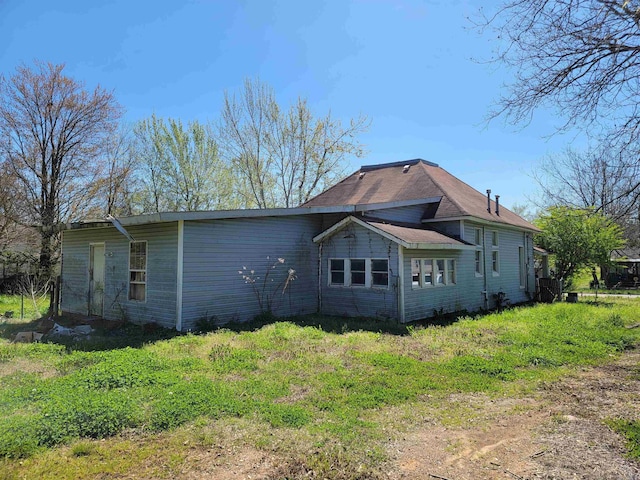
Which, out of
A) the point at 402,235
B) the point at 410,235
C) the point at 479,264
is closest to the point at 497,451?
the point at 402,235

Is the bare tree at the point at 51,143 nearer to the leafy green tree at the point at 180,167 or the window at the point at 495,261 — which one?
the leafy green tree at the point at 180,167

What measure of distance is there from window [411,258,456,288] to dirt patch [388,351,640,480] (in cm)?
639

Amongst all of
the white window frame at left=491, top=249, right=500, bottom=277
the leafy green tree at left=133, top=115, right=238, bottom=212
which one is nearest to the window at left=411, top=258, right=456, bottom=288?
the white window frame at left=491, top=249, right=500, bottom=277

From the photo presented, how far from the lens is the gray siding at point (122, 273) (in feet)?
34.0

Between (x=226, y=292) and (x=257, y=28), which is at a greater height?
(x=257, y=28)

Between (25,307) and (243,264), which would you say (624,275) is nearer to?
(243,264)

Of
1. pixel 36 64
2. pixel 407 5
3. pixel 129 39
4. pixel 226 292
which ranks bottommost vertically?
pixel 226 292

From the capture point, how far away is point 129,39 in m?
9.87

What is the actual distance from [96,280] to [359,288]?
803 cm

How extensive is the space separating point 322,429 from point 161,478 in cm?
164

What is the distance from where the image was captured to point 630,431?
439 centimetres

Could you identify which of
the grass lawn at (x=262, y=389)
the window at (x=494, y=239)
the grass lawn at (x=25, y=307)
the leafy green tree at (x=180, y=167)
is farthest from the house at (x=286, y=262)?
the leafy green tree at (x=180, y=167)

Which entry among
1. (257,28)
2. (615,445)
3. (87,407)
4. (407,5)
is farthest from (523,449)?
(257,28)

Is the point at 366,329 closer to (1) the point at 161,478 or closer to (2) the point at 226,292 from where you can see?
(2) the point at 226,292
